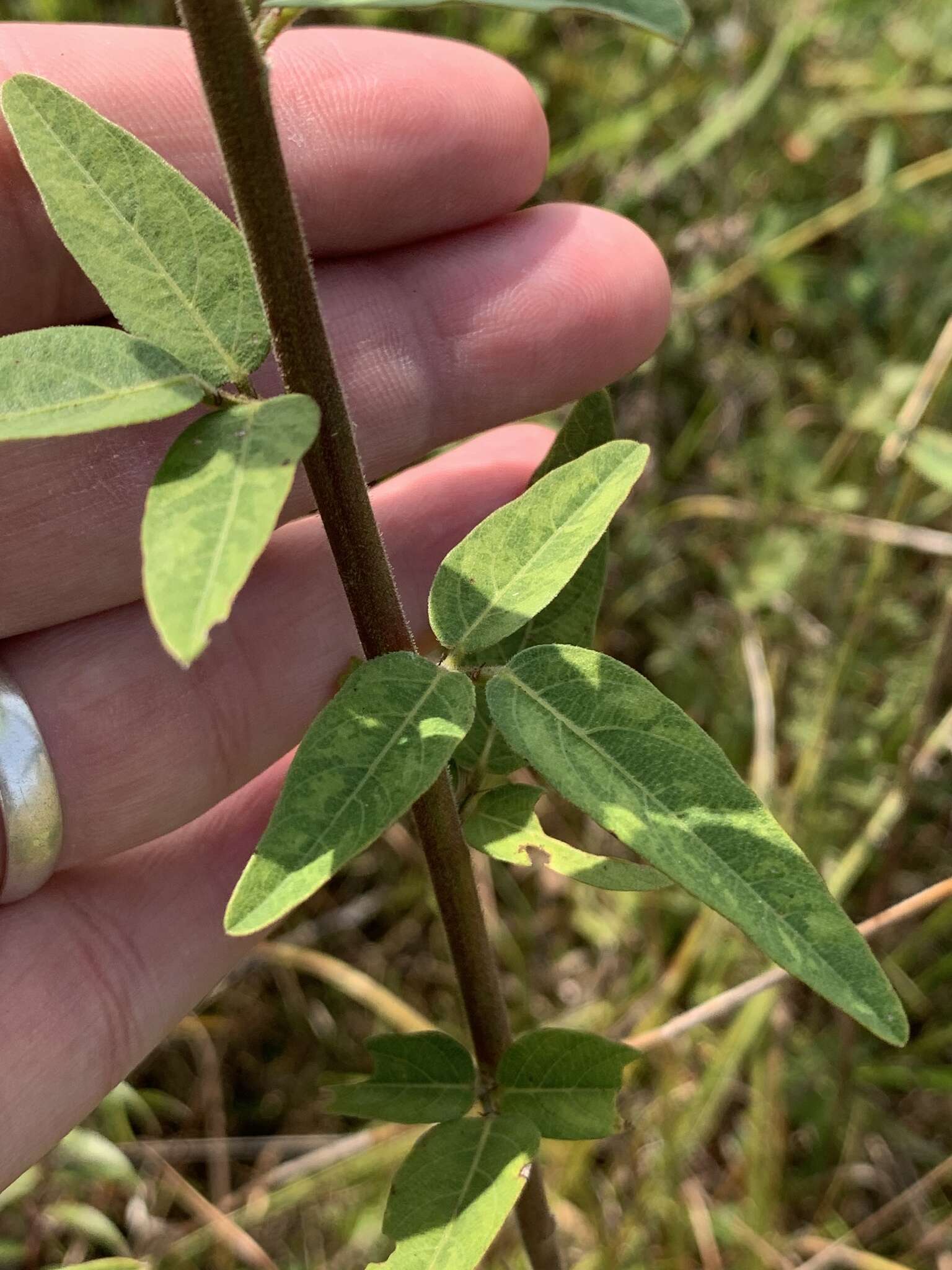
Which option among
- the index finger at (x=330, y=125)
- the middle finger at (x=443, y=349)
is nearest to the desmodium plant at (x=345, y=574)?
the middle finger at (x=443, y=349)

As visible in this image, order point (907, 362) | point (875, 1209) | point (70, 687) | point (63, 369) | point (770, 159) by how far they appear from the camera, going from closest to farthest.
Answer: point (63, 369), point (70, 687), point (875, 1209), point (907, 362), point (770, 159)

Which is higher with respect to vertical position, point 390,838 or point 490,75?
point 490,75

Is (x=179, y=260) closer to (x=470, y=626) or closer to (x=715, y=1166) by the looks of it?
(x=470, y=626)

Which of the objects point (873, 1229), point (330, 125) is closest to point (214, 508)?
point (330, 125)

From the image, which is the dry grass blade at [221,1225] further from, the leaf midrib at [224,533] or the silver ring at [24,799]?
the leaf midrib at [224,533]

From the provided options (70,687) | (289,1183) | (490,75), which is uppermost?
(490,75)

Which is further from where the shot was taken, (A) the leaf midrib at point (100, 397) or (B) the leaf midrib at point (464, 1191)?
(B) the leaf midrib at point (464, 1191)

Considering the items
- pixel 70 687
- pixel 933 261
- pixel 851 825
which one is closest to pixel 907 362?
pixel 933 261

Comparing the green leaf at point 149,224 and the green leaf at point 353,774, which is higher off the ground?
the green leaf at point 149,224
